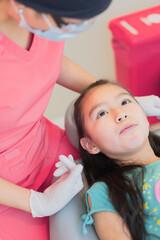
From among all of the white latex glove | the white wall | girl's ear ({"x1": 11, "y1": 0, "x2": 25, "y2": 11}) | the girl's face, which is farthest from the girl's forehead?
the white wall

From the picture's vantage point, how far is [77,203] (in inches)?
42.8

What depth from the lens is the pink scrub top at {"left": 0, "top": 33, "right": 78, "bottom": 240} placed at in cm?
93

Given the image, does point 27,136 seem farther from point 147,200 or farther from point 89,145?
point 147,200

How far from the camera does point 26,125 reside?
105cm

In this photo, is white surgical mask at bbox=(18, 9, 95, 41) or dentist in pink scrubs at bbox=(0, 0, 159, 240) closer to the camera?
white surgical mask at bbox=(18, 9, 95, 41)

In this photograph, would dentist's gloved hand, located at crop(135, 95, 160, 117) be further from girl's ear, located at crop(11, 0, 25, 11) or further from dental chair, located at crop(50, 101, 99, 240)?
girl's ear, located at crop(11, 0, 25, 11)

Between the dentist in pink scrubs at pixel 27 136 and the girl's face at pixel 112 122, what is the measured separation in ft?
0.44

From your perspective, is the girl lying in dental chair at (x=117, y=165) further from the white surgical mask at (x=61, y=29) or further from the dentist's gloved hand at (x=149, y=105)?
the white surgical mask at (x=61, y=29)

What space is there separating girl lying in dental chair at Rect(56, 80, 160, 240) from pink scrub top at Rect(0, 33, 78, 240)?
0.14 m

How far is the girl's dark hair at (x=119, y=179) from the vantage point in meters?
1.00

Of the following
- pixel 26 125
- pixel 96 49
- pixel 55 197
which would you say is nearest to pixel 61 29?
Result: pixel 26 125

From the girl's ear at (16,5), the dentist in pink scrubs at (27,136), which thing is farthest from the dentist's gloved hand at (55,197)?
the girl's ear at (16,5)

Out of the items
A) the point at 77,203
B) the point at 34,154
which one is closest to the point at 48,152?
the point at 34,154

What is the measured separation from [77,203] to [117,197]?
0.14 meters
